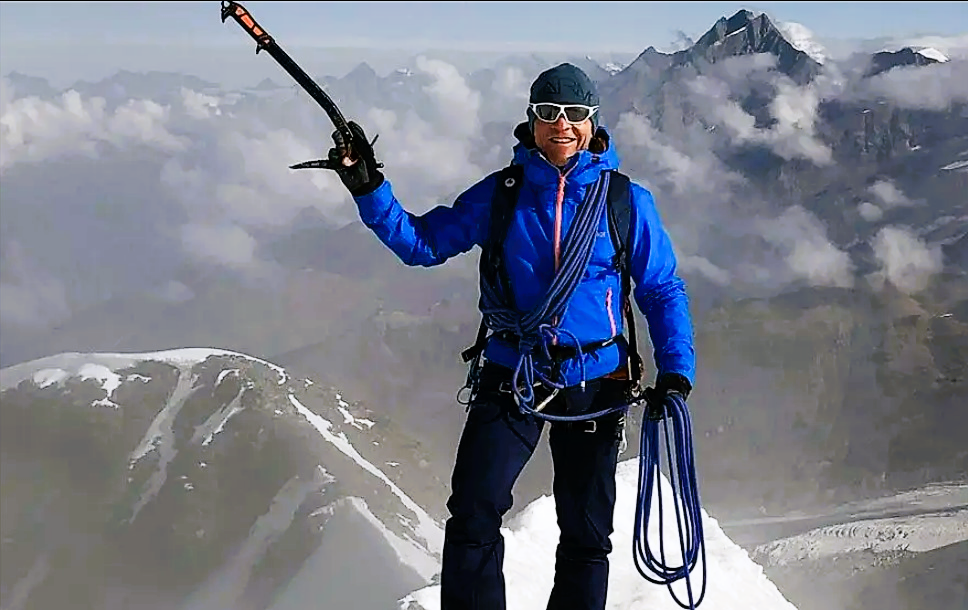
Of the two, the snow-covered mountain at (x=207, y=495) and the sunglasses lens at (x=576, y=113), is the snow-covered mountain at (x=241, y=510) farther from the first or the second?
the sunglasses lens at (x=576, y=113)

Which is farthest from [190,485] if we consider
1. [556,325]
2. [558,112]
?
[558,112]

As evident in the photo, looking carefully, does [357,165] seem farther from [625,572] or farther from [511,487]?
[625,572]

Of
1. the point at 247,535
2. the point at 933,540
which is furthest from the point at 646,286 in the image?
the point at 247,535

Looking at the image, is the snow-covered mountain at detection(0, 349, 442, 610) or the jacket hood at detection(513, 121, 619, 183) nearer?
the jacket hood at detection(513, 121, 619, 183)

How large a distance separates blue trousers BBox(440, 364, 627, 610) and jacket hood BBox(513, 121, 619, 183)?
2.10ft

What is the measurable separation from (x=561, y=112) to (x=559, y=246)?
0.40 meters

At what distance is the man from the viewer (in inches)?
110

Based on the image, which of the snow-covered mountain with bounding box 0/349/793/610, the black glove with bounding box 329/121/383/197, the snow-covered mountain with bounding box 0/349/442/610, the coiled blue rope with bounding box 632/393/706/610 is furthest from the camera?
the snow-covered mountain with bounding box 0/349/442/610

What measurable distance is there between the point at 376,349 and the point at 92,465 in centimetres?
1377

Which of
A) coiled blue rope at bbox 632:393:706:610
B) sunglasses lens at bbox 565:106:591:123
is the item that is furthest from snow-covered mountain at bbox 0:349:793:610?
sunglasses lens at bbox 565:106:591:123

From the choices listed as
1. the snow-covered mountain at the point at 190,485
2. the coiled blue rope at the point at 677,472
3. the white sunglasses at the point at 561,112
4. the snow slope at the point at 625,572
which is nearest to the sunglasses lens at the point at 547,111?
the white sunglasses at the point at 561,112

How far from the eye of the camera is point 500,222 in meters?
2.85

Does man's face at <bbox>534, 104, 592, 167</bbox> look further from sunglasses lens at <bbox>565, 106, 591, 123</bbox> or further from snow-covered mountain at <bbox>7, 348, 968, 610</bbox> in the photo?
snow-covered mountain at <bbox>7, 348, 968, 610</bbox>

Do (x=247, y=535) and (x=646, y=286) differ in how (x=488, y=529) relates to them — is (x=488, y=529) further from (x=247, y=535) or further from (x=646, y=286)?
(x=247, y=535)
